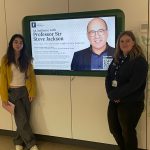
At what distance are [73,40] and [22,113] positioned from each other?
1171 millimetres

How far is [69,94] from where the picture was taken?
151 inches

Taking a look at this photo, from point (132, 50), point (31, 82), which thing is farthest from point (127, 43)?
point (31, 82)

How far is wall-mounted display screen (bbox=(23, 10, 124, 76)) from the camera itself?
348cm

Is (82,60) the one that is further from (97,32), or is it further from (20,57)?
(20,57)

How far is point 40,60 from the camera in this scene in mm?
3924

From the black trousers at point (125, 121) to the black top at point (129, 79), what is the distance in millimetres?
87

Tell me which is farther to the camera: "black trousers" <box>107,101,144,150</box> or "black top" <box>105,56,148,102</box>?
"black trousers" <box>107,101,144,150</box>

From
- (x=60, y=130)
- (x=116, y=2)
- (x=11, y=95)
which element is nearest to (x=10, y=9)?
(x=11, y=95)

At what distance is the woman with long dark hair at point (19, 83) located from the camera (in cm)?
375

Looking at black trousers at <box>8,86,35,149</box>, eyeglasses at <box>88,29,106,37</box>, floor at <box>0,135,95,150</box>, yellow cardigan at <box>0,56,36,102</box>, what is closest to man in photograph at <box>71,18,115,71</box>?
eyeglasses at <box>88,29,106,37</box>

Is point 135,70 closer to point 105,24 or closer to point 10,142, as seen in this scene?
point 105,24

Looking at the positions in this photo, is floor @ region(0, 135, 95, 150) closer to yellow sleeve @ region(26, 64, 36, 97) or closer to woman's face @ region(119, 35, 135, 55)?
yellow sleeve @ region(26, 64, 36, 97)

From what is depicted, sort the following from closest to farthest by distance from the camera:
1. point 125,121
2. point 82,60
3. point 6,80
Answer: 1. point 125,121
2. point 82,60
3. point 6,80

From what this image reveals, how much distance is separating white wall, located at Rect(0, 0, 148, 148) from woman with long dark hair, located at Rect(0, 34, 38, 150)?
0.22m
